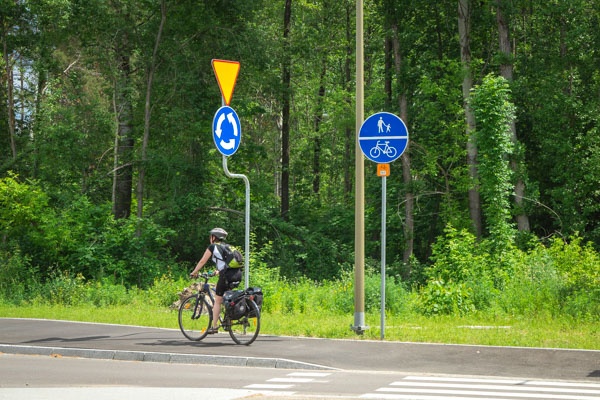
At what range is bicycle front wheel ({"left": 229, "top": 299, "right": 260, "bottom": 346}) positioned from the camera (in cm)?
1178

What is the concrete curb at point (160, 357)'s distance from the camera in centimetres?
1025

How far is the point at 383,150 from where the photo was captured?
12.3 meters

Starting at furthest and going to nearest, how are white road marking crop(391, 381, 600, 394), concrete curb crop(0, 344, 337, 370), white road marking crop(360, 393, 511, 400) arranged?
concrete curb crop(0, 344, 337, 370), white road marking crop(391, 381, 600, 394), white road marking crop(360, 393, 511, 400)

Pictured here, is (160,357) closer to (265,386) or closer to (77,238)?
(265,386)

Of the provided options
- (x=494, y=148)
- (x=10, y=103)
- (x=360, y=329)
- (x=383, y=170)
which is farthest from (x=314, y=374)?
(x=10, y=103)

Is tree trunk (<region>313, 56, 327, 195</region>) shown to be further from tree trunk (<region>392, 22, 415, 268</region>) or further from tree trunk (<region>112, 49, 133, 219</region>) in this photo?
tree trunk (<region>112, 49, 133, 219</region>)

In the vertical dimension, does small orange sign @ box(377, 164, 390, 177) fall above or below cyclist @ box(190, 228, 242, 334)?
above

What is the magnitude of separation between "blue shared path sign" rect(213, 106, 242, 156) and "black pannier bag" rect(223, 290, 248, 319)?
242cm

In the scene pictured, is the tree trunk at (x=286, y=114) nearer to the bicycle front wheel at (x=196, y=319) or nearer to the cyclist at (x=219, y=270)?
the cyclist at (x=219, y=270)

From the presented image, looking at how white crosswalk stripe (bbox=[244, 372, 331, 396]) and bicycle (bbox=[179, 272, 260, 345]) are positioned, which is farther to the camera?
bicycle (bbox=[179, 272, 260, 345])

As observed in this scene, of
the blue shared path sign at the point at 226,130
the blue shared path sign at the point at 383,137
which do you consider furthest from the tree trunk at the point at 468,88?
the blue shared path sign at the point at 226,130

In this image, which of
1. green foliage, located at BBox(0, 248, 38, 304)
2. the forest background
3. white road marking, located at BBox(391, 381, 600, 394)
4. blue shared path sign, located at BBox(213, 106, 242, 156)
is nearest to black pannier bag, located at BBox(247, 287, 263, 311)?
blue shared path sign, located at BBox(213, 106, 242, 156)

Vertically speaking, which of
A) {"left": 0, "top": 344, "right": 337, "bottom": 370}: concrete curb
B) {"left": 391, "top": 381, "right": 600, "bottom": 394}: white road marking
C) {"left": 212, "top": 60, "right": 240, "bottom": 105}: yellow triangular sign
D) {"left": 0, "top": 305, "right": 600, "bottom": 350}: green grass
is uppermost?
{"left": 212, "top": 60, "right": 240, "bottom": 105}: yellow triangular sign

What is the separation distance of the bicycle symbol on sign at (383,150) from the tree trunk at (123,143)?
17.7 m
